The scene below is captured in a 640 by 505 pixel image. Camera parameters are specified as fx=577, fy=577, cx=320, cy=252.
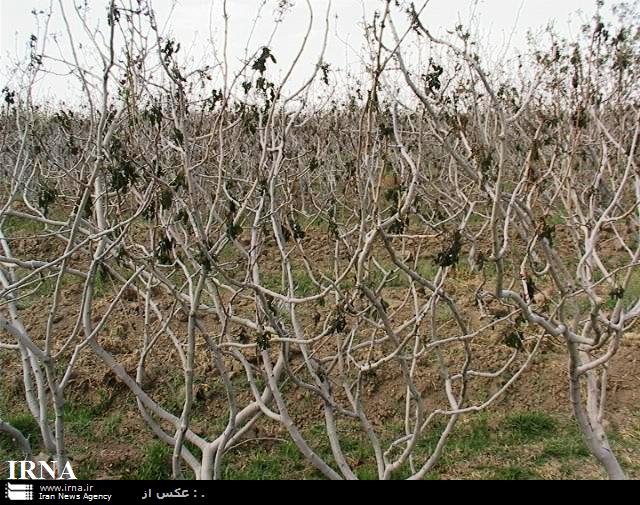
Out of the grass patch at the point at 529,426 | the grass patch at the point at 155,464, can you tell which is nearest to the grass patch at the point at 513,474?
the grass patch at the point at 529,426

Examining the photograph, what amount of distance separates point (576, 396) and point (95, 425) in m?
2.97

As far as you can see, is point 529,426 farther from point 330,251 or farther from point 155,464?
Answer: point 330,251

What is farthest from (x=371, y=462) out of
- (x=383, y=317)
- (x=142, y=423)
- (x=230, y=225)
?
(x=230, y=225)

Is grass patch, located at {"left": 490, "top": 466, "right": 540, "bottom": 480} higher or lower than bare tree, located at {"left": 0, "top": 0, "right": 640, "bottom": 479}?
lower

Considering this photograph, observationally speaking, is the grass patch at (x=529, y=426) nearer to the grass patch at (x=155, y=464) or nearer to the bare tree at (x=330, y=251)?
the bare tree at (x=330, y=251)

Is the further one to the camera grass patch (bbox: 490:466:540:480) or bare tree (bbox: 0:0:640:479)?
grass patch (bbox: 490:466:540:480)

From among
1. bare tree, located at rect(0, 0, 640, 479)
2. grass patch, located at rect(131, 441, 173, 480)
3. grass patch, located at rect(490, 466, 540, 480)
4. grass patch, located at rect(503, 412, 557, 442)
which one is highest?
bare tree, located at rect(0, 0, 640, 479)

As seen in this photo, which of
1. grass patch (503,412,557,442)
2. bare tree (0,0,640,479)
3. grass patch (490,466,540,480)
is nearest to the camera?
bare tree (0,0,640,479)

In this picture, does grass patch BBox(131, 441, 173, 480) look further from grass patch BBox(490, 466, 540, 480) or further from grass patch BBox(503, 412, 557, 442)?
grass patch BBox(503, 412, 557, 442)

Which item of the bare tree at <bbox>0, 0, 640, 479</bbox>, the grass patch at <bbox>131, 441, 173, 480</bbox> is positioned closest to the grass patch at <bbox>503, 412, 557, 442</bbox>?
the bare tree at <bbox>0, 0, 640, 479</bbox>

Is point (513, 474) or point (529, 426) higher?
point (529, 426)

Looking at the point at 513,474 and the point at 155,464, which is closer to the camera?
the point at 513,474

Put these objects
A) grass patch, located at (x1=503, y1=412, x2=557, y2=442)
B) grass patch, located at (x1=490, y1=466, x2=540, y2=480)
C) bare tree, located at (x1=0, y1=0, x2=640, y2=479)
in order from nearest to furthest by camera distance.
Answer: bare tree, located at (x1=0, y1=0, x2=640, y2=479), grass patch, located at (x1=490, y1=466, x2=540, y2=480), grass patch, located at (x1=503, y1=412, x2=557, y2=442)

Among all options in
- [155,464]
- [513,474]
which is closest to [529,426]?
[513,474]
